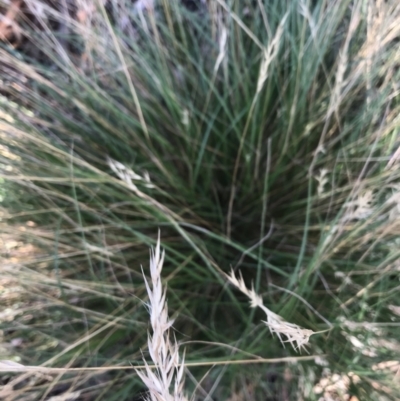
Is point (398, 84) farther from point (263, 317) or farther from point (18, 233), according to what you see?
point (18, 233)

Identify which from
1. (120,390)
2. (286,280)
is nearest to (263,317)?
(286,280)

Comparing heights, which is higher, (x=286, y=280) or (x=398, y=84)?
(x=398, y=84)

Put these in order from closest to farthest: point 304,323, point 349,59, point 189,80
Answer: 1. point 304,323
2. point 349,59
3. point 189,80

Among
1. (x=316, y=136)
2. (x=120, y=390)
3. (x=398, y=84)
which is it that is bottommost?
(x=120, y=390)

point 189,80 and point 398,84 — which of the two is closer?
point 398,84

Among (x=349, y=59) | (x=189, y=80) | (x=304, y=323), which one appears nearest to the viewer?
(x=304, y=323)

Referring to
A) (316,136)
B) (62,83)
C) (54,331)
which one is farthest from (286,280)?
(62,83)
